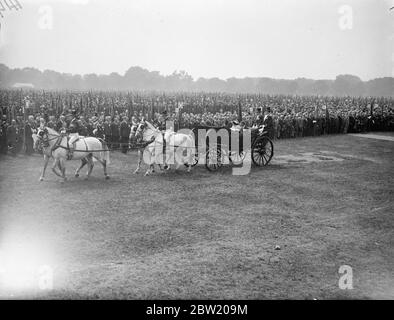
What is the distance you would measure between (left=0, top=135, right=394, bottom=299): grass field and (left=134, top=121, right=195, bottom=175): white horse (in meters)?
0.57

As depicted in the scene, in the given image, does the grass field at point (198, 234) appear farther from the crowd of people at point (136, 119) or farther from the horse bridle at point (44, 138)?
the crowd of people at point (136, 119)

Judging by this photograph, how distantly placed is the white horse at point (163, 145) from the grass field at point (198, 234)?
57 cm

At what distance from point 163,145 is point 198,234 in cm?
622

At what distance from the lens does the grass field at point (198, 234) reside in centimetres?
623

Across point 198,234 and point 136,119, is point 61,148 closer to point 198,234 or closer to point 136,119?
point 136,119

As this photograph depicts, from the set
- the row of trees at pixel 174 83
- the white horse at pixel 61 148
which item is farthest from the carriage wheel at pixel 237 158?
the row of trees at pixel 174 83

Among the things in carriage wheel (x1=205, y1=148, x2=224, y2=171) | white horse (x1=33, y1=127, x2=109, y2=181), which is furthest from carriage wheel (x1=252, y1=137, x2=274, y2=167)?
white horse (x1=33, y1=127, x2=109, y2=181)

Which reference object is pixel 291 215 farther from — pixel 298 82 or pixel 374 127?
pixel 298 82

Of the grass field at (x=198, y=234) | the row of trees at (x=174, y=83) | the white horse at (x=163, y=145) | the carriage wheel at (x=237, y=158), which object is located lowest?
the grass field at (x=198, y=234)

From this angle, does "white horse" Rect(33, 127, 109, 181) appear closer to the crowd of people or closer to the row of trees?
the crowd of people

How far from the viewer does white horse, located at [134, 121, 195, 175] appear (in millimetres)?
14078

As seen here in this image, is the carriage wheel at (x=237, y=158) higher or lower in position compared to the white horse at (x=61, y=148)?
lower

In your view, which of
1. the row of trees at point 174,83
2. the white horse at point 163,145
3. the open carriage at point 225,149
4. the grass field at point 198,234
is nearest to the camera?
the grass field at point 198,234

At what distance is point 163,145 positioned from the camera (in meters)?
14.1
